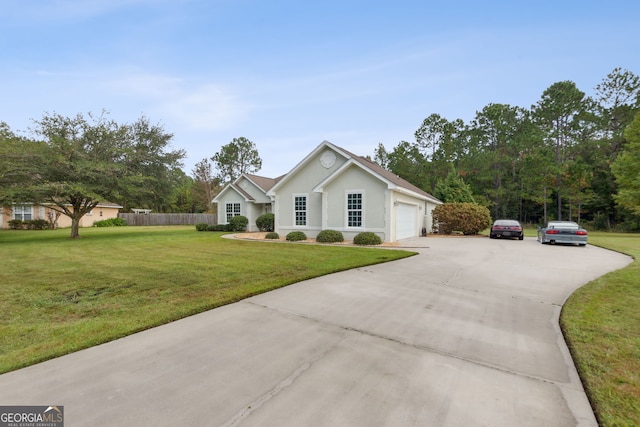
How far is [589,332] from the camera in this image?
13.0 ft

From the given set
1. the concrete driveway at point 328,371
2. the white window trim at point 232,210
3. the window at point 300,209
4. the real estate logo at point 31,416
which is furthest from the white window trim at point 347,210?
the real estate logo at point 31,416

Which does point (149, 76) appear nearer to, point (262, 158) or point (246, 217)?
point (246, 217)

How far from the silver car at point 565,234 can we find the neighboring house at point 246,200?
1904 centimetres

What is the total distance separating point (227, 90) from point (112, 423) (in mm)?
16963

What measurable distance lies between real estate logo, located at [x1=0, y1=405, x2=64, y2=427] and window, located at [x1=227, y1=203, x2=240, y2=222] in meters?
23.9

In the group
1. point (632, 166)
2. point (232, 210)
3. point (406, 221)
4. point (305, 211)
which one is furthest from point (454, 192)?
point (232, 210)

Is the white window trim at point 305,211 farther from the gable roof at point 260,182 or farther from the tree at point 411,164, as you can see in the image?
the tree at point 411,164

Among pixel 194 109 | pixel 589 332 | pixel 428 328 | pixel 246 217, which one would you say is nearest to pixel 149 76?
pixel 194 109

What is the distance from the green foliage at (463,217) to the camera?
2181 cm

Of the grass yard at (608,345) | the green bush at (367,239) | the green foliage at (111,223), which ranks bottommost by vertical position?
the grass yard at (608,345)

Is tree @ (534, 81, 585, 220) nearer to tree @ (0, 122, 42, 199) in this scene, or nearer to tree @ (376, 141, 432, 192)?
tree @ (376, 141, 432, 192)

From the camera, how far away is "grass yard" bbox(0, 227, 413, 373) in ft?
12.1

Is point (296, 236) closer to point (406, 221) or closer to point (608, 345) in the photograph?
point (406, 221)

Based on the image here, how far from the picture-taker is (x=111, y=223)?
36250mm
